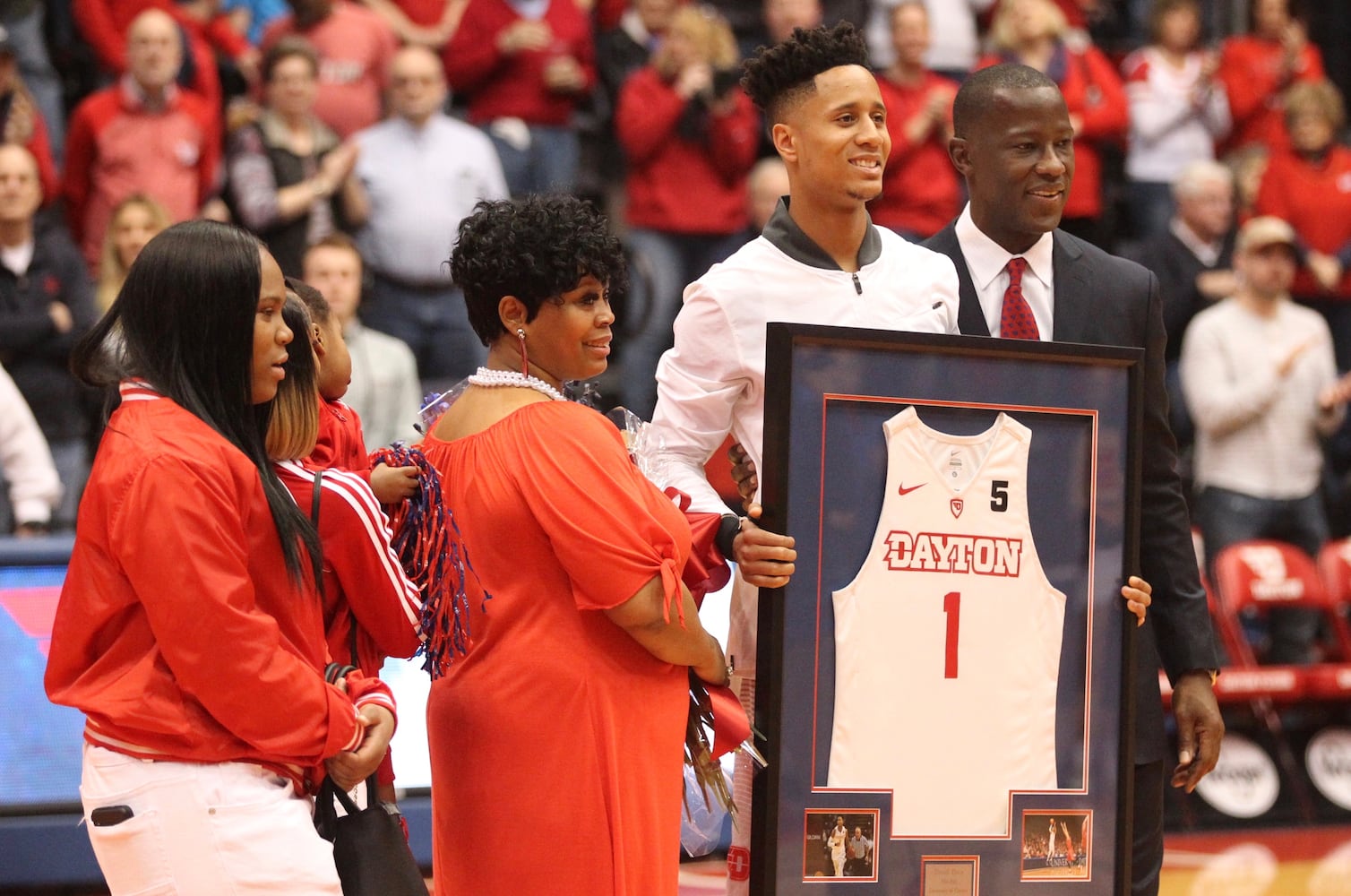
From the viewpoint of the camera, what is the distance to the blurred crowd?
294 inches

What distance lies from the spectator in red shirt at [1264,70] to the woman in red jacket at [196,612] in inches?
344

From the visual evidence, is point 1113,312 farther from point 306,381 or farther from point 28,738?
point 28,738

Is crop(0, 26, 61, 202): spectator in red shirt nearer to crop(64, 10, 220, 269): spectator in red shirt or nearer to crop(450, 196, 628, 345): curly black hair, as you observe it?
crop(64, 10, 220, 269): spectator in red shirt

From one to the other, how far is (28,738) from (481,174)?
11.9ft

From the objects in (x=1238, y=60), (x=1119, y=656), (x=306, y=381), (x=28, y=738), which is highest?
(x=1238, y=60)

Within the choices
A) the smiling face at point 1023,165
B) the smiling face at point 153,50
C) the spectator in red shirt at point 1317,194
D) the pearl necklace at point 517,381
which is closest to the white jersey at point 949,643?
the smiling face at point 1023,165

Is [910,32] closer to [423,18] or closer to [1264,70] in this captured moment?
[423,18]

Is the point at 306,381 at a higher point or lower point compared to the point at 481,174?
lower

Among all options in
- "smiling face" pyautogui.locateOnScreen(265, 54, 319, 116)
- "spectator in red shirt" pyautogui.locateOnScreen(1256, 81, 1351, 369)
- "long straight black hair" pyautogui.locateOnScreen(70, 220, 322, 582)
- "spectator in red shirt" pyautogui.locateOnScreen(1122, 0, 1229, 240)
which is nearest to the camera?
"long straight black hair" pyautogui.locateOnScreen(70, 220, 322, 582)

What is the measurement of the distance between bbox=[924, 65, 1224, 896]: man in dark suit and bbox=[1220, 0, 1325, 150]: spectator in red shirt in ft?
24.2

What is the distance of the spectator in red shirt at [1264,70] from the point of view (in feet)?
34.6

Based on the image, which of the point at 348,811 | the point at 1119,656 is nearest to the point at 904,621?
the point at 1119,656

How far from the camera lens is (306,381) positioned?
3.13 m

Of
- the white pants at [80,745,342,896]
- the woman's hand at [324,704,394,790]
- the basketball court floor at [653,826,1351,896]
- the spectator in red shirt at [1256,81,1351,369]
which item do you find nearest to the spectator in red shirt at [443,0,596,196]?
the basketball court floor at [653,826,1351,896]
